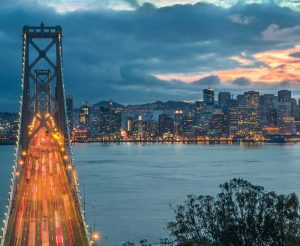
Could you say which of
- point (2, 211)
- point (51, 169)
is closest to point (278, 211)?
point (2, 211)

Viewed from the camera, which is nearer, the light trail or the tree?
the tree

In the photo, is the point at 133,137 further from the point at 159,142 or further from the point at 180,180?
the point at 180,180

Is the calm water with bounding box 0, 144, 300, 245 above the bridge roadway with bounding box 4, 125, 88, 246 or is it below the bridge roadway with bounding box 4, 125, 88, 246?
below

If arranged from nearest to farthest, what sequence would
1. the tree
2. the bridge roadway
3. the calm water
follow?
1. the tree
2. the bridge roadway
3. the calm water

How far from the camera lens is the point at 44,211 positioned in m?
27.0

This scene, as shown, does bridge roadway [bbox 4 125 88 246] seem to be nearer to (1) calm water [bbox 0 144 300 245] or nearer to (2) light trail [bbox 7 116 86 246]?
(2) light trail [bbox 7 116 86 246]

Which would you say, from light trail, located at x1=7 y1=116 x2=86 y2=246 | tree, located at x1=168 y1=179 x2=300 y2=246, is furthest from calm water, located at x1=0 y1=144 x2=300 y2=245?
tree, located at x1=168 y1=179 x2=300 y2=246

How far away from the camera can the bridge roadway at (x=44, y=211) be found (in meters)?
21.4

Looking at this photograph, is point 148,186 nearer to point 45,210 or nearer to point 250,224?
point 45,210

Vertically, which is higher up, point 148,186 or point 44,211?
point 44,211

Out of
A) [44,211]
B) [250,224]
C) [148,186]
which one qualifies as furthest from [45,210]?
[148,186]

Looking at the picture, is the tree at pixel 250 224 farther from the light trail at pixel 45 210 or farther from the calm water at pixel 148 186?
the calm water at pixel 148 186

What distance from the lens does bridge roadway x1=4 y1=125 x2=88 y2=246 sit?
21438mm

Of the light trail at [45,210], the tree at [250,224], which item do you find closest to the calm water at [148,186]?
the light trail at [45,210]
